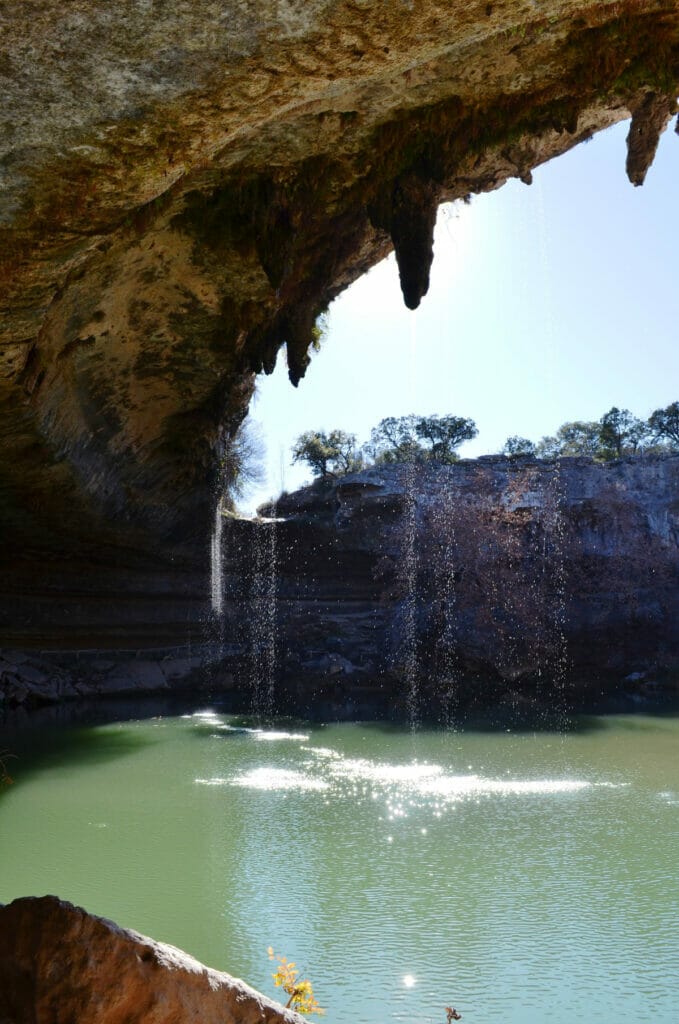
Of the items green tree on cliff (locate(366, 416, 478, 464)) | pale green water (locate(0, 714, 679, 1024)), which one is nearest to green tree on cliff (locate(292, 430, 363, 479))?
green tree on cliff (locate(366, 416, 478, 464))

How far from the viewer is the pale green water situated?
464 centimetres

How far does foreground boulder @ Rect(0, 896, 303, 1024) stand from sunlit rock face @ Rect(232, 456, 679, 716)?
14.3 metres

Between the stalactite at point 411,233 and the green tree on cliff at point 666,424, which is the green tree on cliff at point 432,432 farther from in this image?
the stalactite at point 411,233

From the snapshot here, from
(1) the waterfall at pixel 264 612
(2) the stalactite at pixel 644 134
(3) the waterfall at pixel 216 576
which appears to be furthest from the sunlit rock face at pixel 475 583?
(2) the stalactite at pixel 644 134

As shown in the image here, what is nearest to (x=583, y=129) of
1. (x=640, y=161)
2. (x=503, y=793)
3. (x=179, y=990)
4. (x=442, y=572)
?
(x=640, y=161)

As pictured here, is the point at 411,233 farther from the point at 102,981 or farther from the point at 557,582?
the point at 557,582

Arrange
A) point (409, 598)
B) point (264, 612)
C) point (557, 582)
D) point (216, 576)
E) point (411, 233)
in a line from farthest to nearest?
point (264, 612) < point (557, 582) < point (216, 576) < point (409, 598) < point (411, 233)

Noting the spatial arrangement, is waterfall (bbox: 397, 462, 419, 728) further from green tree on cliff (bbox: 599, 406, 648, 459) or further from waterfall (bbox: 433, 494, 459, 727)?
green tree on cliff (bbox: 599, 406, 648, 459)

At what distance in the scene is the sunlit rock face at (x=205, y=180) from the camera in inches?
115

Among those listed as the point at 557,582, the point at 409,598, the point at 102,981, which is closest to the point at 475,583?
the point at 409,598

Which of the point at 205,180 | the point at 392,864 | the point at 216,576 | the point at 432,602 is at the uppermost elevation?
the point at 205,180

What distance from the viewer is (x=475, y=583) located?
20.6 metres

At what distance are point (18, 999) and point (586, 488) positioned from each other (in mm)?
25079

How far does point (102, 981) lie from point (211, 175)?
732 centimetres
